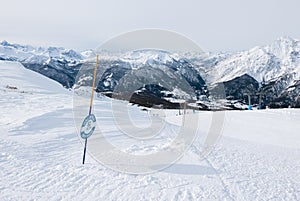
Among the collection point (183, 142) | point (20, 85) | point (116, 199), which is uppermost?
point (20, 85)

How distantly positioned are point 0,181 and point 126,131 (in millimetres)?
6146

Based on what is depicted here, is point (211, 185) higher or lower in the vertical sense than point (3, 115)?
lower

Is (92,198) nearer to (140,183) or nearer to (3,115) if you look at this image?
(140,183)

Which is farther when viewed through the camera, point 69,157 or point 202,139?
point 202,139

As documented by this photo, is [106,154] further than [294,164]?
No

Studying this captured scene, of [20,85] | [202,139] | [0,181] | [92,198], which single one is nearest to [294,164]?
[202,139]

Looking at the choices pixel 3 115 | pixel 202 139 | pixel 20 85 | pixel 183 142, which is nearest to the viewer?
pixel 183 142

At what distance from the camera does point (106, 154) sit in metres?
8.53

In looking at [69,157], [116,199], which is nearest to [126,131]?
[69,157]

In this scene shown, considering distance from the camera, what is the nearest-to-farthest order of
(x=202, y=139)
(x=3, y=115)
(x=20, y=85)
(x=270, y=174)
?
(x=270, y=174)
(x=202, y=139)
(x=3, y=115)
(x=20, y=85)

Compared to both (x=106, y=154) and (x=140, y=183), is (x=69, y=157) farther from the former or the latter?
(x=140, y=183)

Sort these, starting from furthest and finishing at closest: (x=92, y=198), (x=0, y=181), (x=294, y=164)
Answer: (x=294, y=164) → (x=0, y=181) → (x=92, y=198)

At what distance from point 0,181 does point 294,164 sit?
9202mm

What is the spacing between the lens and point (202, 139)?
11.5 m
